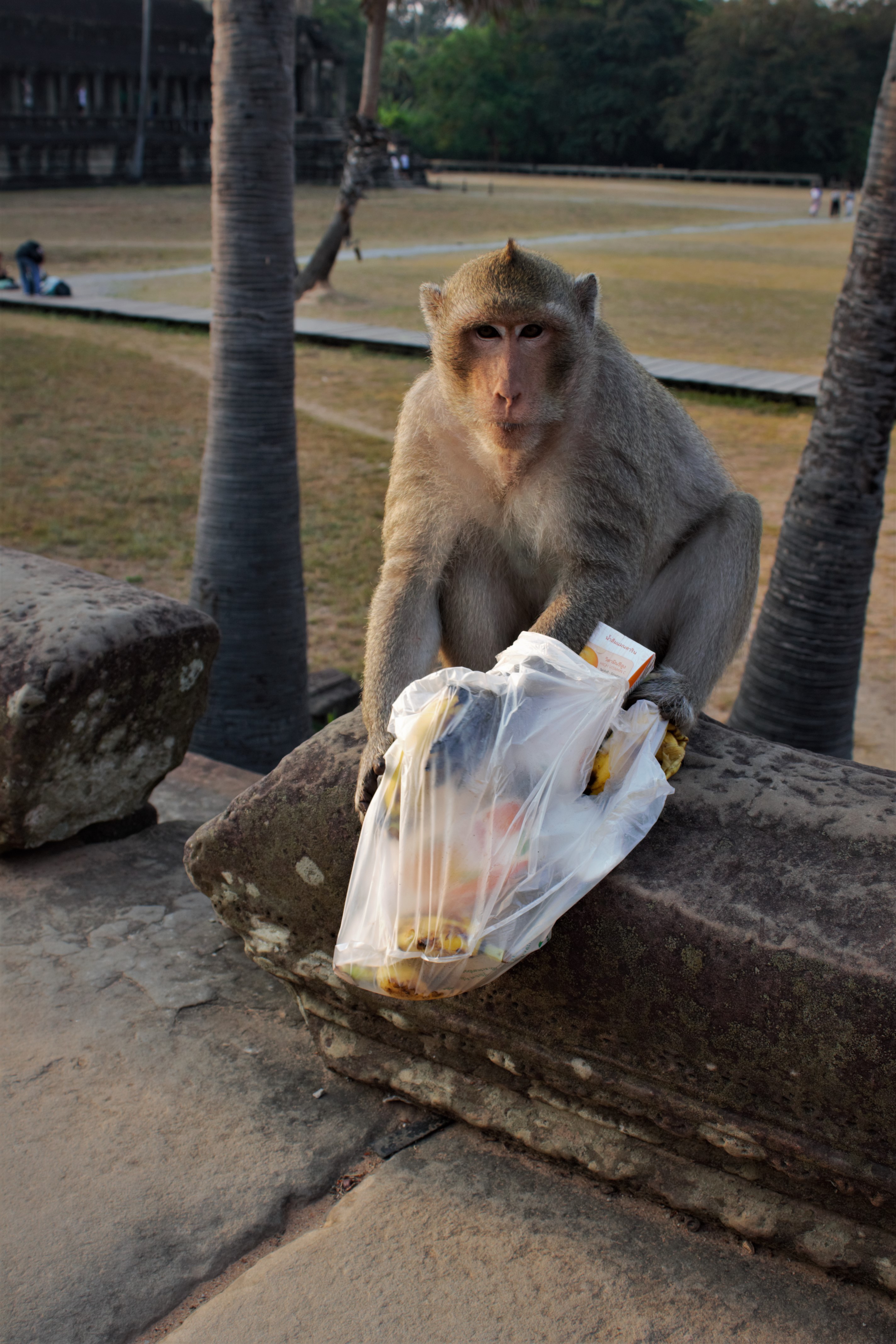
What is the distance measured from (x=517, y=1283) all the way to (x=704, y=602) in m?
1.58

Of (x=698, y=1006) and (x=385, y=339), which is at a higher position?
(x=698, y=1006)

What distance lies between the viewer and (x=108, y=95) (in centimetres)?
3925

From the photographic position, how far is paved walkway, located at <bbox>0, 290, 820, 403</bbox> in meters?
12.9

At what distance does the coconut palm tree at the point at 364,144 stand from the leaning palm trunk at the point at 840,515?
12192 mm

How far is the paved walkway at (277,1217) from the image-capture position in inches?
73.2

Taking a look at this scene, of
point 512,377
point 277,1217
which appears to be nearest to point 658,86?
point 512,377

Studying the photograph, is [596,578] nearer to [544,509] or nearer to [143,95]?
[544,509]

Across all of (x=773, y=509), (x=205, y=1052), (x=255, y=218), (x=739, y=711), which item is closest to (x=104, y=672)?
(x=205, y=1052)

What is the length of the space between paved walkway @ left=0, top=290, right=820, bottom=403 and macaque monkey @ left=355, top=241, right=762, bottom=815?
28.2 ft

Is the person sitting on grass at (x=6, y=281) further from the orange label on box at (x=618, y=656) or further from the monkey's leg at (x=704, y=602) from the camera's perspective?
the orange label on box at (x=618, y=656)

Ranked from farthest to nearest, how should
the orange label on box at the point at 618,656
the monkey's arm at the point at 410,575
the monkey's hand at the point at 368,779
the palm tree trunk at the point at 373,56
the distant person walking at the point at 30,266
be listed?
the distant person walking at the point at 30,266 → the palm tree trunk at the point at 373,56 → the monkey's arm at the point at 410,575 → the orange label on box at the point at 618,656 → the monkey's hand at the point at 368,779

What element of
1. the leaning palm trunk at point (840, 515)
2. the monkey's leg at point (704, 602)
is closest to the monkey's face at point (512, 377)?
the monkey's leg at point (704, 602)

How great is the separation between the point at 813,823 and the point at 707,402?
11.2m

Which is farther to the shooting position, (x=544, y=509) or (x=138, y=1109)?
(x=544, y=509)
